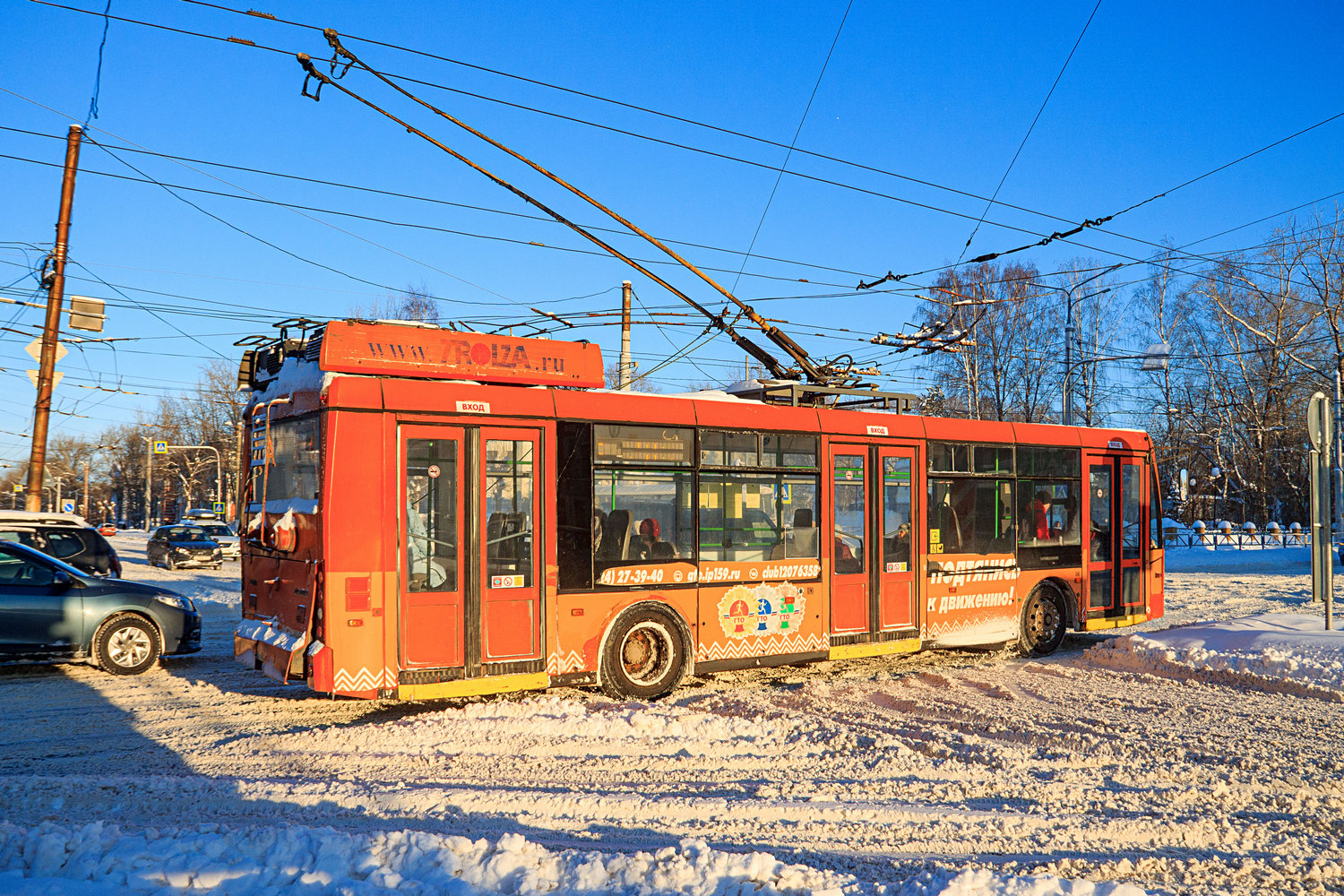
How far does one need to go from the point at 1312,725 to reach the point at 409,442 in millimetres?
8468

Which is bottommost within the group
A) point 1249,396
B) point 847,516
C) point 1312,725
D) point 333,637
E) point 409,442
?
point 1312,725

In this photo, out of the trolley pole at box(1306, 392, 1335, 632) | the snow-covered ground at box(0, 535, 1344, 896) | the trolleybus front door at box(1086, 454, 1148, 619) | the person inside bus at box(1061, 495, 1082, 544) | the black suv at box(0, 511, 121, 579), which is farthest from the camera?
the black suv at box(0, 511, 121, 579)

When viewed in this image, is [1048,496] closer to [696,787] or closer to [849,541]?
[849,541]

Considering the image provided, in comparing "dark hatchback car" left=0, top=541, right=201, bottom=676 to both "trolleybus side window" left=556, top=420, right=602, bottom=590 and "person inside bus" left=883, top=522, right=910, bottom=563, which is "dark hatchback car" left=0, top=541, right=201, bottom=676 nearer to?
"trolleybus side window" left=556, top=420, right=602, bottom=590

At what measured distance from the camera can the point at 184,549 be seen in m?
30.0

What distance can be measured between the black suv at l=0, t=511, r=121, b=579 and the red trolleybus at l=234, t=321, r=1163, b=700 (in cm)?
789

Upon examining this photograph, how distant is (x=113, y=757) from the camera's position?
6.85 metres

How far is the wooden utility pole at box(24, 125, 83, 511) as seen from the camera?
1714 cm

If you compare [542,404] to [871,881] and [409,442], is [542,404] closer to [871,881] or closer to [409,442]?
[409,442]

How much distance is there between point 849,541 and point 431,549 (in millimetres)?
5007

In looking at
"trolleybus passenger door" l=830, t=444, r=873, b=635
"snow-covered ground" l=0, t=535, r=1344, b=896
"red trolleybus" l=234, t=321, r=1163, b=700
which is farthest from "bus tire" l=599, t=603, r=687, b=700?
"trolleybus passenger door" l=830, t=444, r=873, b=635

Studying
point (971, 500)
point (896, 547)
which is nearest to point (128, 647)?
point (896, 547)

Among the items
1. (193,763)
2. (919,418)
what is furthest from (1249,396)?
(193,763)

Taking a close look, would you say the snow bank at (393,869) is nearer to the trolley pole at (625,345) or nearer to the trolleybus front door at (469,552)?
the trolleybus front door at (469,552)
